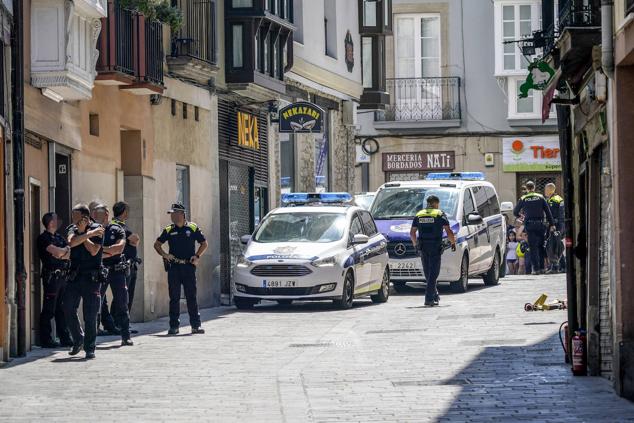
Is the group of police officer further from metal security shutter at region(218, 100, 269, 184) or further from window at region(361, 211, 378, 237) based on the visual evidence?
metal security shutter at region(218, 100, 269, 184)

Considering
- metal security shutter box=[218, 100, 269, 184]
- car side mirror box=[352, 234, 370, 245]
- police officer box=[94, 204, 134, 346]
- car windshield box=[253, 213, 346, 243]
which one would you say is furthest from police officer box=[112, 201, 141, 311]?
metal security shutter box=[218, 100, 269, 184]

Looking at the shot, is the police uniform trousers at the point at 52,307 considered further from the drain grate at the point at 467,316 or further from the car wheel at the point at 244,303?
the car wheel at the point at 244,303

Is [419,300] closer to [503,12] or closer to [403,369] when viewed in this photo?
[403,369]

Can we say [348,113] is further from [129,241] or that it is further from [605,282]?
[605,282]

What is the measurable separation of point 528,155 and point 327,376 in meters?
35.7

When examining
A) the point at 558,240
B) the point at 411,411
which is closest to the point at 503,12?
the point at 558,240

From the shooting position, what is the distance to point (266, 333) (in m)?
22.9

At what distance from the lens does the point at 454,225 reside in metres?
31.4

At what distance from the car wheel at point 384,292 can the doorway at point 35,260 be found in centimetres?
919

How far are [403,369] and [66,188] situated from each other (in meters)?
7.31

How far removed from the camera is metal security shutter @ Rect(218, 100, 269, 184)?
3239 cm

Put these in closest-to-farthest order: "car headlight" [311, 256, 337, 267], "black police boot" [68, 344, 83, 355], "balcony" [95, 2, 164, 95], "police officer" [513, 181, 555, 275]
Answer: "black police boot" [68, 344, 83, 355], "balcony" [95, 2, 164, 95], "car headlight" [311, 256, 337, 267], "police officer" [513, 181, 555, 275]

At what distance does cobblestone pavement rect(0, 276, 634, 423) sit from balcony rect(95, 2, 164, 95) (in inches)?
138

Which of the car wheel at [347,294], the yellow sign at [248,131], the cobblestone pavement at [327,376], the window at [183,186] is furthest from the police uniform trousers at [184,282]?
the yellow sign at [248,131]
